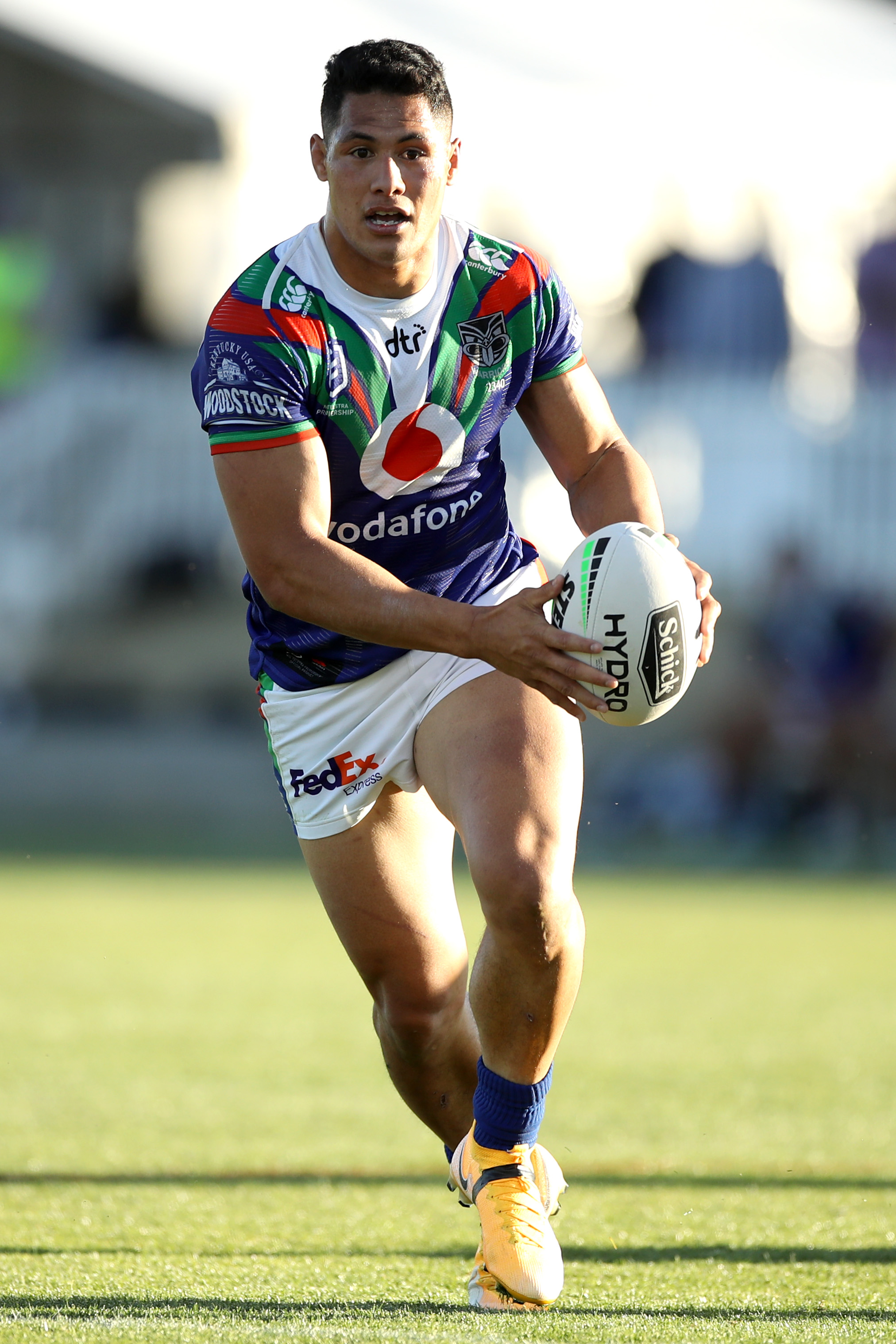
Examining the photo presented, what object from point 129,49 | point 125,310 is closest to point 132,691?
point 125,310

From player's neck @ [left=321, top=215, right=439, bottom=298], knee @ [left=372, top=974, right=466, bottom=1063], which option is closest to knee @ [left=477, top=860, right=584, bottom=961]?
knee @ [left=372, top=974, right=466, bottom=1063]

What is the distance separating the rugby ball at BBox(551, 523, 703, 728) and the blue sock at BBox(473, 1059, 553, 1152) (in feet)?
2.82

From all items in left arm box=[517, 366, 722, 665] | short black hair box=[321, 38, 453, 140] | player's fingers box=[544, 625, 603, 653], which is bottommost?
player's fingers box=[544, 625, 603, 653]

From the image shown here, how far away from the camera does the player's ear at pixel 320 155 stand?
4090mm

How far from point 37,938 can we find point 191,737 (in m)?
7.37

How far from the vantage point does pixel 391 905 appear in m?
4.23

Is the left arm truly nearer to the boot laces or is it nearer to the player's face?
the player's face

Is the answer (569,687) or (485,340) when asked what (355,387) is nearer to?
(485,340)

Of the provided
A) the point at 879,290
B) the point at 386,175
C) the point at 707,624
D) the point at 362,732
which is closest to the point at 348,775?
the point at 362,732

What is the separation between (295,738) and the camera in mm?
4371

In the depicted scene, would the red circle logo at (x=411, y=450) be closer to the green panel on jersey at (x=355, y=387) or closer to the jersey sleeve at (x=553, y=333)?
the green panel on jersey at (x=355, y=387)

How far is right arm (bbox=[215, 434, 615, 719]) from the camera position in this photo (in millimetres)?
3523

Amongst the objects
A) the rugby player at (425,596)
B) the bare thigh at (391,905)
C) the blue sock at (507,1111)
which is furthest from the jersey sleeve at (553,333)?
the blue sock at (507,1111)

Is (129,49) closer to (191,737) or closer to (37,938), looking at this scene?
(191,737)
